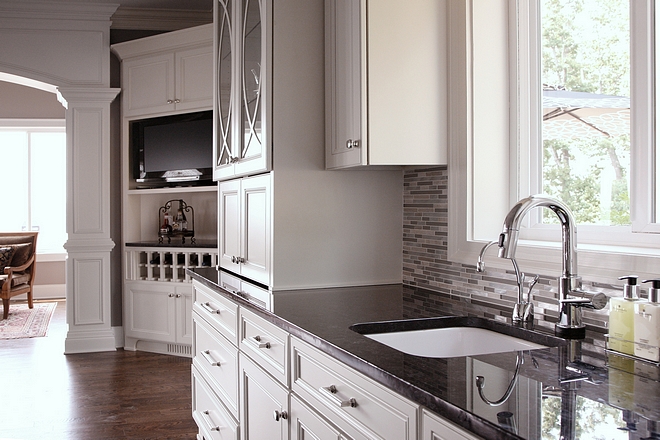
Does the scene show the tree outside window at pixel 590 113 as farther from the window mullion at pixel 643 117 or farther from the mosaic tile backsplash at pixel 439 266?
the mosaic tile backsplash at pixel 439 266

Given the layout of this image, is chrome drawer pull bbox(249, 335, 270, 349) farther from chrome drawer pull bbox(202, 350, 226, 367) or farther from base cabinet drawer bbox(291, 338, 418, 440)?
chrome drawer pull bbox(202, 350, 226, 367)

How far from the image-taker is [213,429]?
260cm

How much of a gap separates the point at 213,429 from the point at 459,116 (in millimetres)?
1611

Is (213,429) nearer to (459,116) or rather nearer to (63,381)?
(459,116)

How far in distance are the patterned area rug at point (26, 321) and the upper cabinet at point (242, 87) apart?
351 centimetres

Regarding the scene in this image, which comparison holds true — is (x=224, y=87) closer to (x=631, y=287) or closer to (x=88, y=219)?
(x=631, y=287)

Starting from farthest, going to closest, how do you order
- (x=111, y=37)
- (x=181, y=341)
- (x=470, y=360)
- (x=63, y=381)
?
1. (x=111, y=37)
2. (x=181, y=341)
3. (x=63, y=381)
4. (x=470, y=360)

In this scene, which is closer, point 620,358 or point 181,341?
point 620,358

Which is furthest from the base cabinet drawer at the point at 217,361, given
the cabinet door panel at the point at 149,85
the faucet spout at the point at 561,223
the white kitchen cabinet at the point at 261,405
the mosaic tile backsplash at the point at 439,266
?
the cabinet door panel at the point at 149,85

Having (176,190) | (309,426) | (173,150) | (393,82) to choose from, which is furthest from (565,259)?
(173,150)

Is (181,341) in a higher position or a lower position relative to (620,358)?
lower

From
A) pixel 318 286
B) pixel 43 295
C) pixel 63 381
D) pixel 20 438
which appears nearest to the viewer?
pixel 318 286

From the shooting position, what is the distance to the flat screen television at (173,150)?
481 cm


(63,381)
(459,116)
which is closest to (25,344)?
(63,381)
